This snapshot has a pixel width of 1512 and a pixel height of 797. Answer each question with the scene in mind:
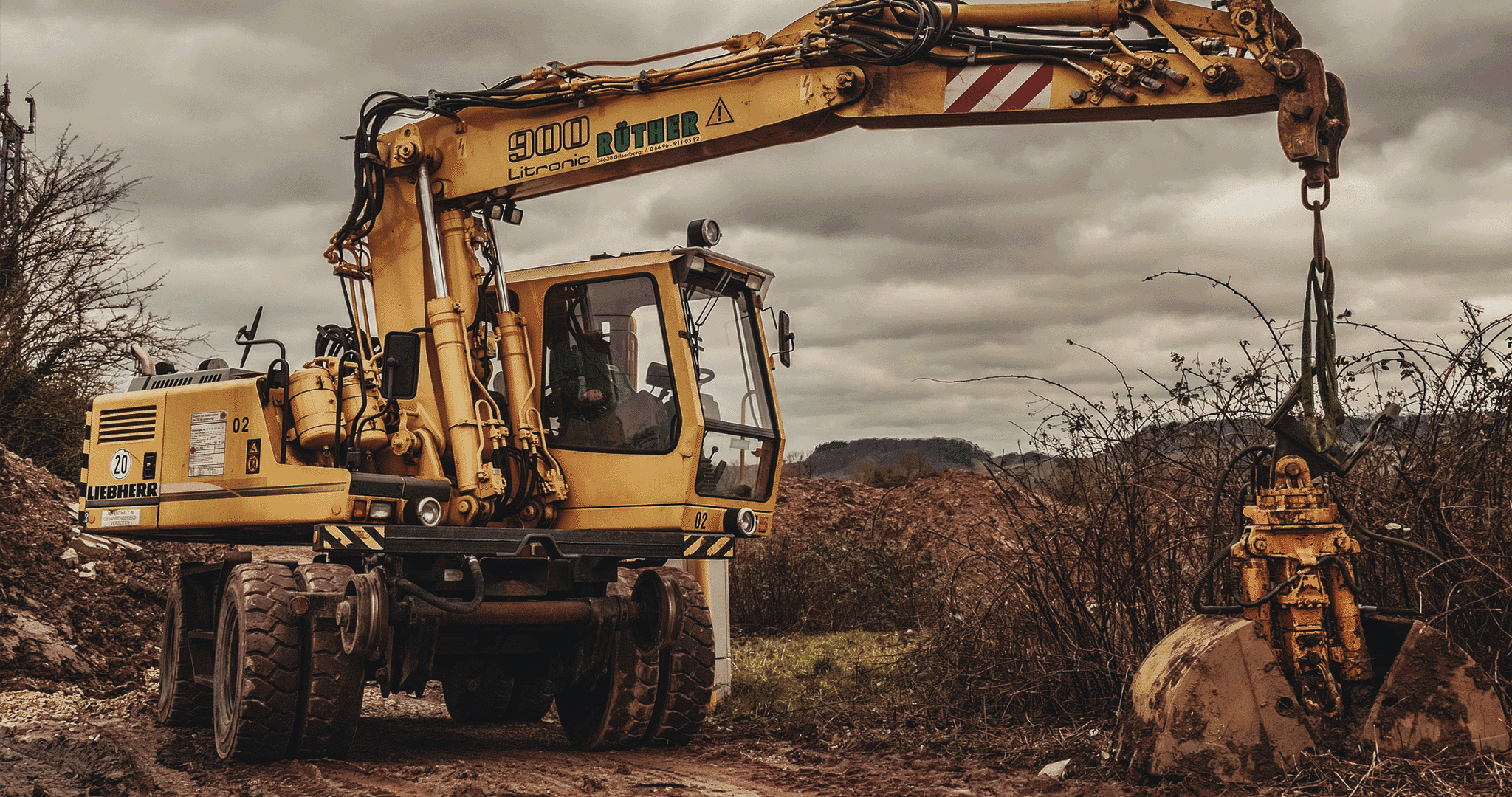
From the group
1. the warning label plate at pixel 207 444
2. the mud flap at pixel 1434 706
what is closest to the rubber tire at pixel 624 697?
the warning label plate at pixel 207 444

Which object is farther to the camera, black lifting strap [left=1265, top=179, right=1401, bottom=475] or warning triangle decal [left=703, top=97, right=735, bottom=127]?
warning triangle decal [left=703, top=97, right=735, bottom=127]

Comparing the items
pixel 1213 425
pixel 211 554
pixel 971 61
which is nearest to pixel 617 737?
pixel 1213 425

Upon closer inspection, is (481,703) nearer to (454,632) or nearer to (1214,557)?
(454,632)

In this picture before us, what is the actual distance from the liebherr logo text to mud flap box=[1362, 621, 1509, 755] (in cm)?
696

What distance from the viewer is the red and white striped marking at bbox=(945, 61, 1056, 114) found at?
6.59 m

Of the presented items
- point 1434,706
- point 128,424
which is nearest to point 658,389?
point 128,424

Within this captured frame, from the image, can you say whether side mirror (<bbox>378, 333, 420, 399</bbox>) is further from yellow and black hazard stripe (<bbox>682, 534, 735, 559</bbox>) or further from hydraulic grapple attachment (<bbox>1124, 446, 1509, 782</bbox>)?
hydraulic grapple attachment (<bbox>1124, 446, 1509, 782</bbox>)

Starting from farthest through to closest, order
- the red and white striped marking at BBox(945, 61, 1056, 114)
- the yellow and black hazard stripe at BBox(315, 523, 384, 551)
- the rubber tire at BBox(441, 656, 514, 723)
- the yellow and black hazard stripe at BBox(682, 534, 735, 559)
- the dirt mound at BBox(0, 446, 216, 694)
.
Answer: the dirt mound at BBox(0, 446, 216, 694)
the rubber tire at BBox(441, 656, 514, 723)
the yellow and black hazard stripe at BBox(682, 534, 735, 559)
the yellow and black hazard stripe at BBox(315, 523, 384, 551)
the red and white striped marking at BBox(945, 61, 1056, 114)

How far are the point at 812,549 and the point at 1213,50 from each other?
32.2 ft

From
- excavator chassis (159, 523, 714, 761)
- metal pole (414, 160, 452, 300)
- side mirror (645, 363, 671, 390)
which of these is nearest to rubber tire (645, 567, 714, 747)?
excavator chassis (159, 523, 714, 761)

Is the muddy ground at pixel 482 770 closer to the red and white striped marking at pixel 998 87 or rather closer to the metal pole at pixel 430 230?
the metal pole at pixel 430 230

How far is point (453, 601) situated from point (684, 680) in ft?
4.90

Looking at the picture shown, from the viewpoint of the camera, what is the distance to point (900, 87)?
22.9 feet

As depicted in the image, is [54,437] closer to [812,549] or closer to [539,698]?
[812,549]
